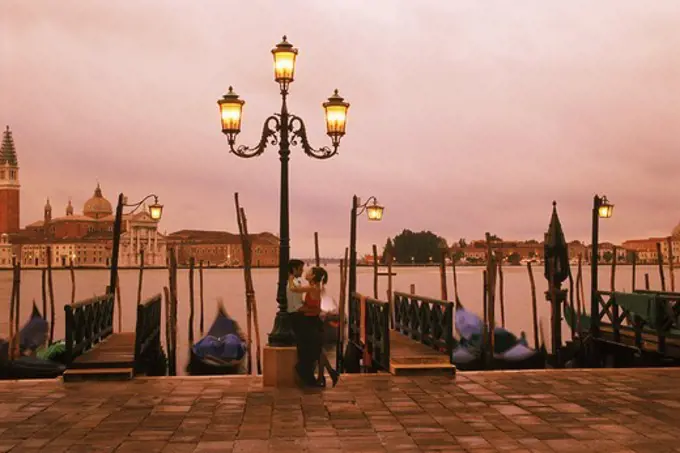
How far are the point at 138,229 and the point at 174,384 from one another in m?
126

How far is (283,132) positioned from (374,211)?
8685 mm

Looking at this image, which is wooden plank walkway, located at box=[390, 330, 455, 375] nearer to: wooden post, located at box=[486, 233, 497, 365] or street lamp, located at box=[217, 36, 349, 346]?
street lamp, located at box=[217, 36, 349, 346]

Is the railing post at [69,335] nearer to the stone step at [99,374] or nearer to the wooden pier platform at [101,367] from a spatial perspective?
the wooden pier platform at [101,367]

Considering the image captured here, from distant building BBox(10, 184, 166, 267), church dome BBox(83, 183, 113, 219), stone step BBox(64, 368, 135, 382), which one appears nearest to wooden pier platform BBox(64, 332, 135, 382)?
stone step BBox(64, 368, 135, 382)

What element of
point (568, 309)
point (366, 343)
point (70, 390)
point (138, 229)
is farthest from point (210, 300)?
point (138, 229)

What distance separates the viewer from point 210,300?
65.6 meters

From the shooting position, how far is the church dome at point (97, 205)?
506ft

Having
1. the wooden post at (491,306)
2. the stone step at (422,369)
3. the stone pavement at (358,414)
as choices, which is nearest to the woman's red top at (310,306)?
the stone pavement at (358,414)

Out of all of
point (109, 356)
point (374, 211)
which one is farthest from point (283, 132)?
point (374, 211)

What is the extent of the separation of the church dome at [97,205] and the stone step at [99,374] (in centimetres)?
14951

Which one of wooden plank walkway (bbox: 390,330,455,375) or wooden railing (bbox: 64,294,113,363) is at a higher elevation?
wooden railing (bbox: 64,294,113,363)

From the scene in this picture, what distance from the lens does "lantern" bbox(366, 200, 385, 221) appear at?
18.9 meters

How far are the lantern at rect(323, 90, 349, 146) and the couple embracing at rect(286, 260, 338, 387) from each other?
2165 millimetres

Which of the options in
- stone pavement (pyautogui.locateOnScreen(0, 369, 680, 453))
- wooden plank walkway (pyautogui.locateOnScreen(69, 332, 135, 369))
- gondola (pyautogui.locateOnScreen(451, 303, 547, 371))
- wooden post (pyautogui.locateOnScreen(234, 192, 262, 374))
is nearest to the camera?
stone pavement (pyautogui.locateOnScreen(0, 369, 680, 453))
